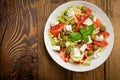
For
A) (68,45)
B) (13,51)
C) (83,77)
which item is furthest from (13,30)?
(83,77)

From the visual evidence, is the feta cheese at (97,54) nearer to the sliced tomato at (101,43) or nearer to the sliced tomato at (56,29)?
the sliced tomato at (101,43)

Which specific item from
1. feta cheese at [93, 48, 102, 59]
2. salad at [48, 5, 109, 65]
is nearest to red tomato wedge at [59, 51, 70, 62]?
salad at [48, 5, 109, 65]

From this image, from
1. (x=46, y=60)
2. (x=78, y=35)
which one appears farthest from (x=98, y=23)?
(x=46, y=60)

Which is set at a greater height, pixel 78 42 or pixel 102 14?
pixel 102 14

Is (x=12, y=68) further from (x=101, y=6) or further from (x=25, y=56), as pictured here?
(x=101, y=6)

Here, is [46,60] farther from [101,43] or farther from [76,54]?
[101,43]

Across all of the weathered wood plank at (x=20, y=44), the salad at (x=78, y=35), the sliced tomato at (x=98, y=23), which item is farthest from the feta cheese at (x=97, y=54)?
the weathered wood plank at (x=20, y=44)
